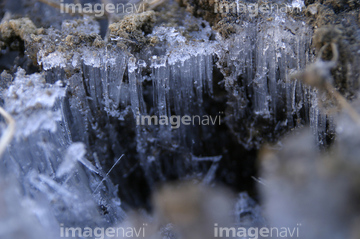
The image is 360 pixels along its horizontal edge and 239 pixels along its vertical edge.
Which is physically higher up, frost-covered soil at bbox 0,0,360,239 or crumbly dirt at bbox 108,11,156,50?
crumbly dirt at bbox 108,11,156,50

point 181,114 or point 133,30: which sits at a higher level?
point 133,30

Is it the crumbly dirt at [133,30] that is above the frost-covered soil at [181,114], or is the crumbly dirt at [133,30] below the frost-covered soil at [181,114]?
above

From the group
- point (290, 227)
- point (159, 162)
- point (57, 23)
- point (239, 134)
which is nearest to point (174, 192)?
point (159, 162)

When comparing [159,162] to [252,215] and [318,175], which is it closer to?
[252,215]

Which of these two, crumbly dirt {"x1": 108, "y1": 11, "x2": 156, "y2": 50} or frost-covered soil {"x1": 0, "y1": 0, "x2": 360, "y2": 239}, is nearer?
frost-covered soil {"x1": 0, "y1": 0, "x2": 360, "y2": 239}

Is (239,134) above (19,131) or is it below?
below

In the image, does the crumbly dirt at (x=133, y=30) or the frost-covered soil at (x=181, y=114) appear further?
the crumbly dirt at (x=133, y=30)

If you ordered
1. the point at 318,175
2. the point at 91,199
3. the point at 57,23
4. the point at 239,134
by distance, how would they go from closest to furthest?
the point at 318,175 → the point at 91,199 → the point at 57,23 → the point at 239,134

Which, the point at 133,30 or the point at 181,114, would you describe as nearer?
the point at 133,30
